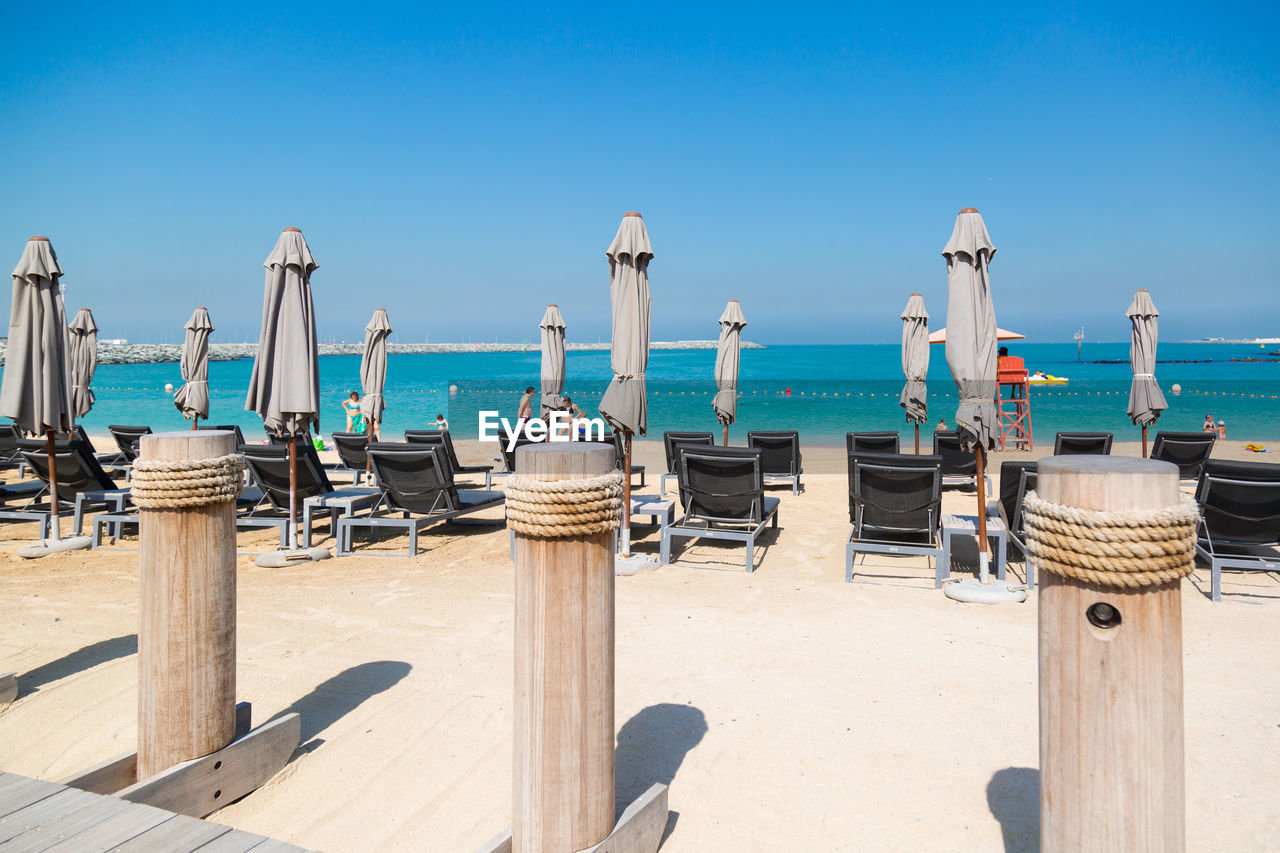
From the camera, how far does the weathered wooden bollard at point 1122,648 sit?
1.28m

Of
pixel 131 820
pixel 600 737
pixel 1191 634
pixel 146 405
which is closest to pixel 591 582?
pixel 600 737

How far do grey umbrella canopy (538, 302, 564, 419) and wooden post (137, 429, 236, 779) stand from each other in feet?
23.6

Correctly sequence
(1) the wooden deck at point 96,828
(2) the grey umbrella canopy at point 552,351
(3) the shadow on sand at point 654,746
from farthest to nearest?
(2) the grey umbrella canopy at point 552,351 < (3) the shadow on sand at point 654,746 < (1) the wooden deck at point 96,828

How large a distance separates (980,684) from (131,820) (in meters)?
3.24

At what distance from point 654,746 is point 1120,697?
1.88m

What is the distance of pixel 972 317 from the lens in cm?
521

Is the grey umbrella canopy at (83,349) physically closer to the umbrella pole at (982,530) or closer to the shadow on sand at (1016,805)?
the umbrella pole at (982,530)

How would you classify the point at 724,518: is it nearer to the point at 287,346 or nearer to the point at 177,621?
the point at 287,346

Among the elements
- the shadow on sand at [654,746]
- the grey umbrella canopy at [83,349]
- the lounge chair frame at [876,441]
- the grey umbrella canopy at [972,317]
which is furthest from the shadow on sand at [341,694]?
the grey umbrella canopy at [83,349]

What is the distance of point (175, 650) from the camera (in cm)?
230

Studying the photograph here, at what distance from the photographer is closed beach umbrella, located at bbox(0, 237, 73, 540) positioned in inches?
226

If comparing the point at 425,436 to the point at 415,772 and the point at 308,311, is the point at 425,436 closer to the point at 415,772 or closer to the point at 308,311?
the point at 308,311

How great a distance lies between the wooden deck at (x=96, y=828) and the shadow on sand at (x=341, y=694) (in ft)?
3.18

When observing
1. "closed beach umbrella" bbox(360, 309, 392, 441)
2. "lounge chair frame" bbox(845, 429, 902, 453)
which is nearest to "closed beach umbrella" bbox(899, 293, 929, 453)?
"lounge chair frame" bbox(845, 429, 902, 453)
